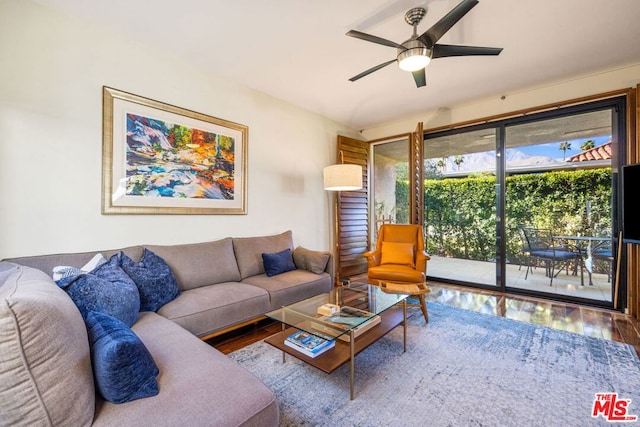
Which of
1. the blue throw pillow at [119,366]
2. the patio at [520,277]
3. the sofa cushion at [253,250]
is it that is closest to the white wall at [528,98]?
the patio at [520,277]

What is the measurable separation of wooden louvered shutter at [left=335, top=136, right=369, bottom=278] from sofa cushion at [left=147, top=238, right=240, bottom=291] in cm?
187

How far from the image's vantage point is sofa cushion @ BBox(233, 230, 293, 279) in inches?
113

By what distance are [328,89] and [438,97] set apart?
1.51 metres

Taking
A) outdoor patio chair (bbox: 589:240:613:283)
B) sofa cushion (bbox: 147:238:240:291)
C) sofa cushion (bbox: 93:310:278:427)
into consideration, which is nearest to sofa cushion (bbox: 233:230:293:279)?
sofa cushion (bbox: 147:238:240:291)

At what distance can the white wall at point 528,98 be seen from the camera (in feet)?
9.48

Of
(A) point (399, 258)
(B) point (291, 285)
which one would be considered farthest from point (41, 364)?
(A) point (399, 258)

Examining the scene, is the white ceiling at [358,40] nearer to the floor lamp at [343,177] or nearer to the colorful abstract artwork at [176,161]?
the colorful abstract artwork at [176,161]

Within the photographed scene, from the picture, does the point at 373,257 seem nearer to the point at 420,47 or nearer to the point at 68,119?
the point at 420,47

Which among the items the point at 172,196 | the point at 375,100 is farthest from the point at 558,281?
the point at 172,196

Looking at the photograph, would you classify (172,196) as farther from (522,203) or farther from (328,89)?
(522,203)

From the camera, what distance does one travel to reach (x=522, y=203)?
3.50 meters

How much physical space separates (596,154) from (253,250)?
13.4 ft

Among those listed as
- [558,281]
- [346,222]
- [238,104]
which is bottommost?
[558,281]

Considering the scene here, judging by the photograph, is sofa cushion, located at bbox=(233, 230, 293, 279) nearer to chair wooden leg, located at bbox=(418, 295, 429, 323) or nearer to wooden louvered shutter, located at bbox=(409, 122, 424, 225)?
chair wooden leg, located at bbox=(418, 295, 429, 323)
